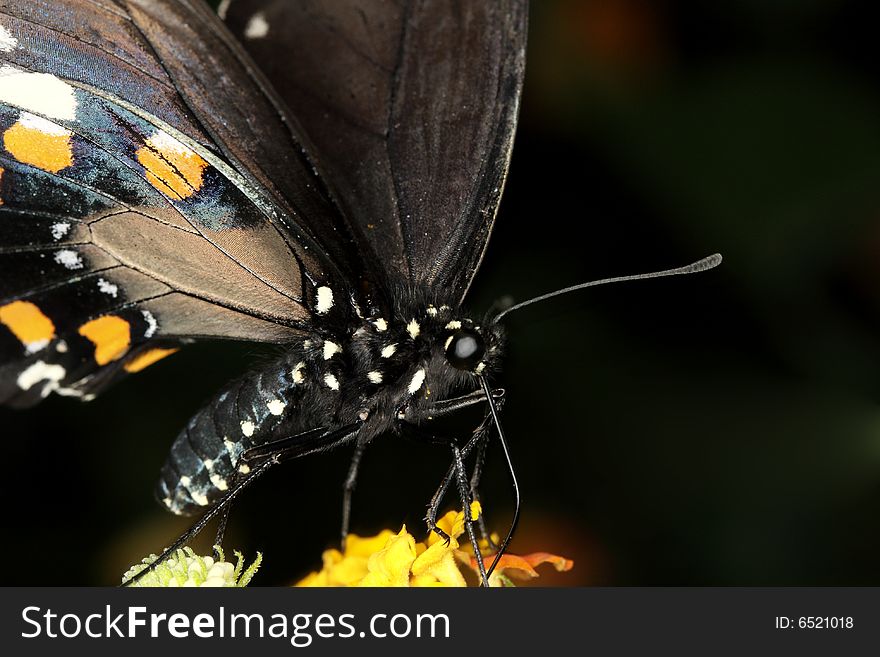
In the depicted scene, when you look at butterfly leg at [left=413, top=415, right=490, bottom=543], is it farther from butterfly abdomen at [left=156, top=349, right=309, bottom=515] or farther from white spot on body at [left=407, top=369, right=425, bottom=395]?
butterfly abdomen at [left=156, top=349, right=309, bottom=515]

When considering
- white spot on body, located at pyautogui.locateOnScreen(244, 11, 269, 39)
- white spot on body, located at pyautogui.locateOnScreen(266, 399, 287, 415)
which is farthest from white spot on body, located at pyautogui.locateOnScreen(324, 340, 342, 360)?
white spot on body, located at pyautogui.locateOnScreen(244, 11, 269, 39)

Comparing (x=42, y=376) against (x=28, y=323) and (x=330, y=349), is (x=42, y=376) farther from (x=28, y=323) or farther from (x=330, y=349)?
(x=330, y=349)

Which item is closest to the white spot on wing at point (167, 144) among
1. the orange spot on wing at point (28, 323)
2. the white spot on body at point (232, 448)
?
the orange spot on wing at point (28, 323)

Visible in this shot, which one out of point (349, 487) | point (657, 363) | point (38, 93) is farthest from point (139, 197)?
point (657, 363)

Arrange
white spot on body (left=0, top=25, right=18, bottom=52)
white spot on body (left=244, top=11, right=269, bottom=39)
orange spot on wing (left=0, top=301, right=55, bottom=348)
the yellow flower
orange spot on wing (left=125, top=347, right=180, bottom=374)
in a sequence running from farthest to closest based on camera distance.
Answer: white spot on body (left=244, top=11, right=269, bottom=39) → orange spot on wing (left=125, top=347, right=180, bottom=374) → orange spot on wing (left=0, top=301, right=55, bottom=348) → white spot on body (left=0, top=25, right=18, bottom=52) → the yellow flower

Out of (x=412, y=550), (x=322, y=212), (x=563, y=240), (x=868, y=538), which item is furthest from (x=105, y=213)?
(x=868, y=538)

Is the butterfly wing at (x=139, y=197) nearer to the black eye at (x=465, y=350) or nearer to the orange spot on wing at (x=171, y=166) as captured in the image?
the orange spot on wing at (x=171, y=166)
